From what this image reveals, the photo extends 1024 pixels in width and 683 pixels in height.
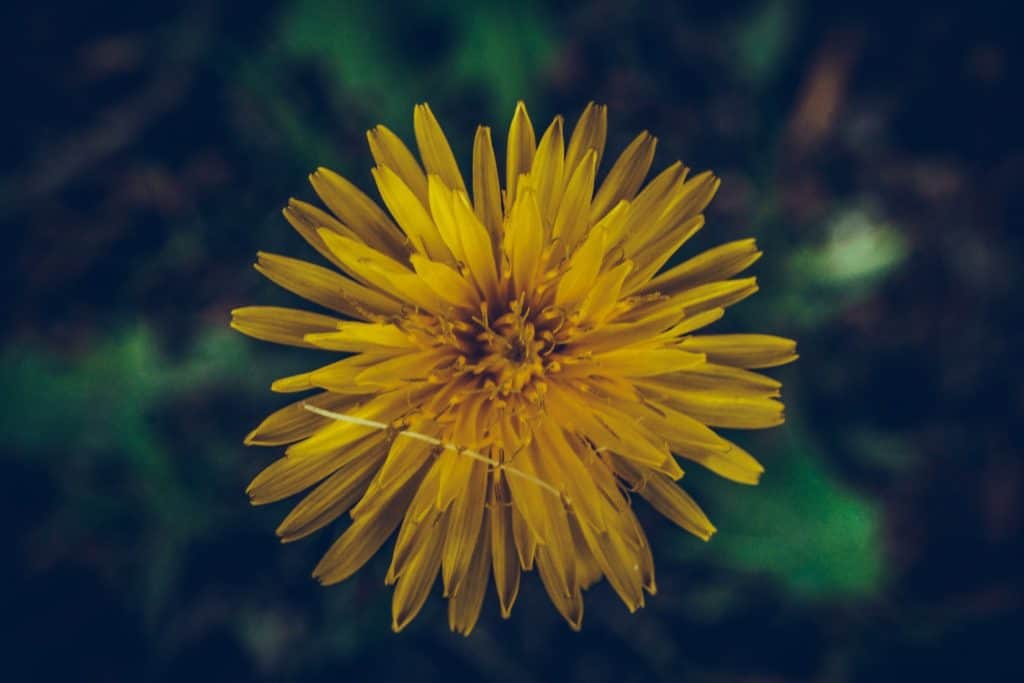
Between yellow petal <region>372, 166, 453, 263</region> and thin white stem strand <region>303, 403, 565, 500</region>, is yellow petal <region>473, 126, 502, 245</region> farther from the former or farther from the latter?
thin white stem strand <region>303, 403, 565, 500</region>

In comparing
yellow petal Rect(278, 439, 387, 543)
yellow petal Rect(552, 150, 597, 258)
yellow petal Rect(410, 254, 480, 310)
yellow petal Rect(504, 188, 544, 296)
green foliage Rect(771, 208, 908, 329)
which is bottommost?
yellow petal Rect(278, 439, 387, 543)

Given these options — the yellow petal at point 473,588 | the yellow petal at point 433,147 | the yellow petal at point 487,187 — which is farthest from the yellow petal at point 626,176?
the yellow petal at point 473,588

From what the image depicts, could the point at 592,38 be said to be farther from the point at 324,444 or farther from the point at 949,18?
the point at 324,444

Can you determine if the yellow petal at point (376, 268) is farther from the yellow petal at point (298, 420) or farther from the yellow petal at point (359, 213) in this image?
the yellow petal at point (298, 420)

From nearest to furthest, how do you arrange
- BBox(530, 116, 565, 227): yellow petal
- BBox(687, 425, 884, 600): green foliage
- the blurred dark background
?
BBox(530, 116, 565, 227): yellow petal
BBox(687, 425, 884, 600): green foliage
the blurred dark background

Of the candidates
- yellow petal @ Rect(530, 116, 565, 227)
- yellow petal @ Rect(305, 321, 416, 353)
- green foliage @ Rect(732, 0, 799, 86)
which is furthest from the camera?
green foliage @ Rect(732, 0, 799, 86)

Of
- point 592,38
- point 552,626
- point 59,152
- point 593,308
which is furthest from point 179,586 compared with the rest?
point 592,38

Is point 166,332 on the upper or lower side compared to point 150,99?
lower

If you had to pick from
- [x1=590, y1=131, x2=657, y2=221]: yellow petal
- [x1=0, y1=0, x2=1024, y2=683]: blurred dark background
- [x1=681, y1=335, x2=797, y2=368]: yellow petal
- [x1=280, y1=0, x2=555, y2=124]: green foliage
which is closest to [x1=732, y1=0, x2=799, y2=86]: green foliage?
[x1=0, y1=0, x2=1024, y2=683]: blurred dark background
